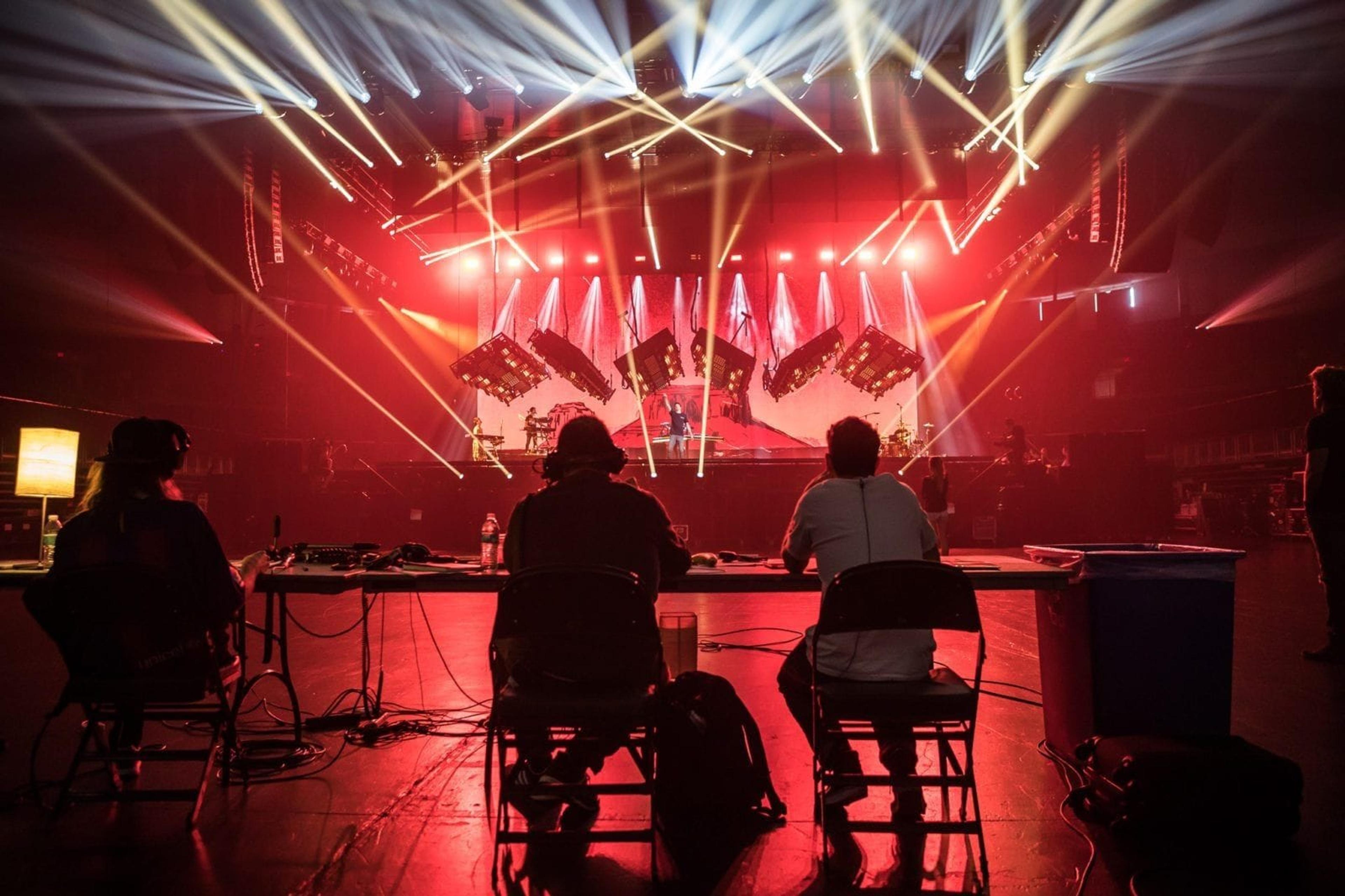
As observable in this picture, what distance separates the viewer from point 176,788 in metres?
2.76

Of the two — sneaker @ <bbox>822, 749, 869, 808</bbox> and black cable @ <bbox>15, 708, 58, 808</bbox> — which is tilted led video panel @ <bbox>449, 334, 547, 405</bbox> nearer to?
black cable @ <bbox>15, 708, 58, 808</bbox>

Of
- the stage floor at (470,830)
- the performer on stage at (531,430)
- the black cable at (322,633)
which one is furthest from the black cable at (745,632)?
the performer on stage at (531,430)

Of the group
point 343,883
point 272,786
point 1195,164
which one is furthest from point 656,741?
point 1195,164

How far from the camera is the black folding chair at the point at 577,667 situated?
206 centimetres

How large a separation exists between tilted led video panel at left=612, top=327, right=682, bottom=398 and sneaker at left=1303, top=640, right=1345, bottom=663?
1066 cm

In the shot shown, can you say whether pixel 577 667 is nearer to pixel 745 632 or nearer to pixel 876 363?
pixel 745 632

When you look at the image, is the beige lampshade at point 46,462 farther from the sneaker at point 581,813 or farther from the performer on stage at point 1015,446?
the performer on stage at point 1015,446

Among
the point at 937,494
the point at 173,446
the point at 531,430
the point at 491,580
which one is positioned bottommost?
the point at 491,580

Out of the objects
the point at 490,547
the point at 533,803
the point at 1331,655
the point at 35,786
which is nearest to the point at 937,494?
the point at 1331,655

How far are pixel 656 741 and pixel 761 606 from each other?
4.89 metres

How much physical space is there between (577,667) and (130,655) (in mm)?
1477

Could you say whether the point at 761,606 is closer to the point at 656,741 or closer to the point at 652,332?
the point at 656,741

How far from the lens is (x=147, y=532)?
250 centimetres

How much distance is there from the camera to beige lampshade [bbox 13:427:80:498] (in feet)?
12.1
